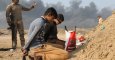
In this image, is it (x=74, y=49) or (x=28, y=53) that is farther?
(x=74, y=49)

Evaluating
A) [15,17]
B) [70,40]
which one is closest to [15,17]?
[15,17]

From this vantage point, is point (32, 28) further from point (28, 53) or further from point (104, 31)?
point (104, 31)

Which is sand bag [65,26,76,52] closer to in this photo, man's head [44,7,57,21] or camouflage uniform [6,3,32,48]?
camouflage uniform [6,3,32,48]

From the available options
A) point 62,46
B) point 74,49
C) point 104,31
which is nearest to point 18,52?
point 74,49

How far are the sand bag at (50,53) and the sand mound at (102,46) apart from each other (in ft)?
12.4

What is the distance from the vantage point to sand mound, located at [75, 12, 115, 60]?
10.5 m

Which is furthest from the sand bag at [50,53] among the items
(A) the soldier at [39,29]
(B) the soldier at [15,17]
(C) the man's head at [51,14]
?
(B) the soldier at [15,17]

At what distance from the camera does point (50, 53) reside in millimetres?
6512

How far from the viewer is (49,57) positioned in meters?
6.48

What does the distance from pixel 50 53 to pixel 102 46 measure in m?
4.73

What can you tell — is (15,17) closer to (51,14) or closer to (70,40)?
(70,40)

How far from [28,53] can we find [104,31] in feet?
19.7

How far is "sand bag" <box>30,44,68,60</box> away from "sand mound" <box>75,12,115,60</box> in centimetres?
377

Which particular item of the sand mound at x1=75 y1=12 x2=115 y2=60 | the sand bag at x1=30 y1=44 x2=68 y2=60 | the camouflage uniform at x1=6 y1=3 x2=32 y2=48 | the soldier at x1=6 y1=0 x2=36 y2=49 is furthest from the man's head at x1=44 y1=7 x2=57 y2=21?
the camouflage uniform at x1=6 y1=3 x2=32 y2=48
